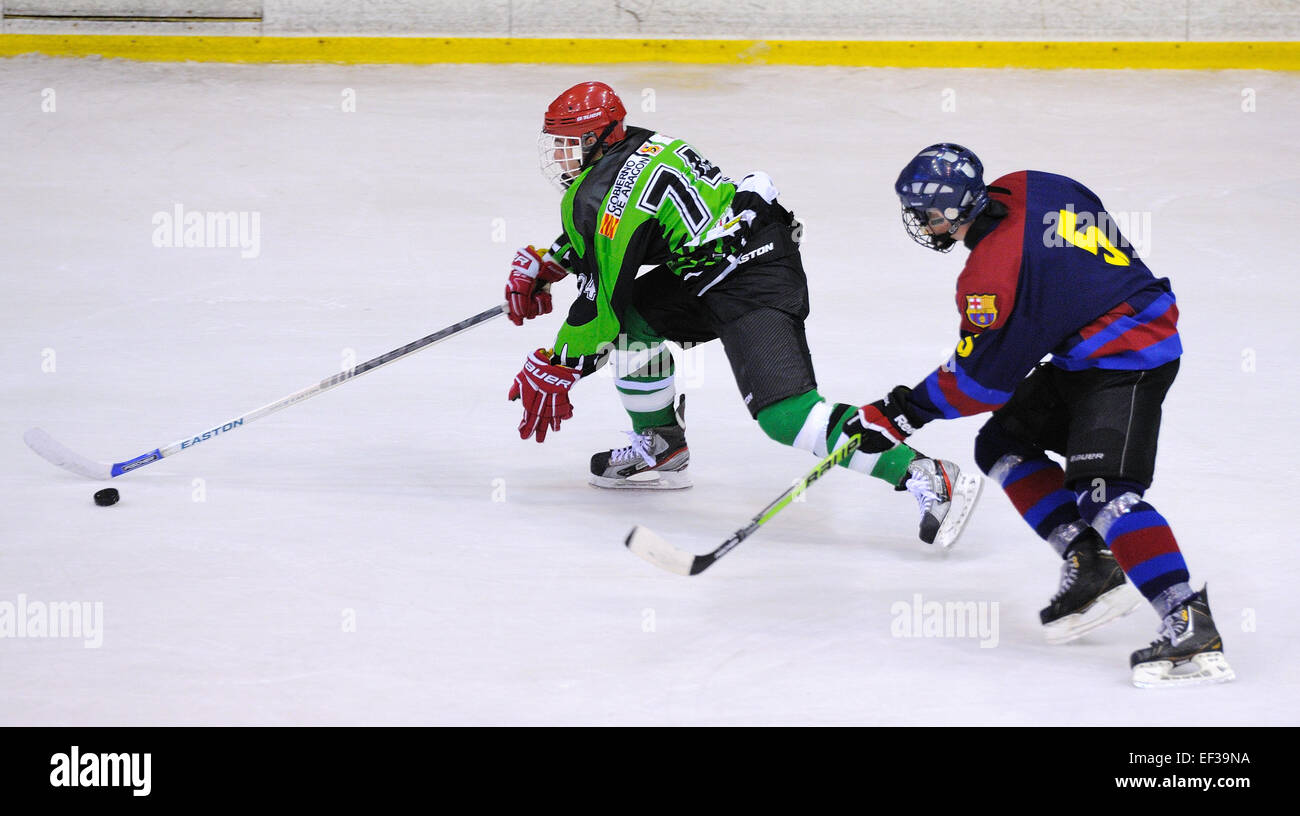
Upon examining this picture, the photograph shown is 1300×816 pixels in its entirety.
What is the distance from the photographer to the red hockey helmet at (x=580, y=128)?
354cm

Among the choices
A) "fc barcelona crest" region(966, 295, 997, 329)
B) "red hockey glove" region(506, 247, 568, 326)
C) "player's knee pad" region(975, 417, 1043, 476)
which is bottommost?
"player's knee pad" region(975, 417, 1043, 476)

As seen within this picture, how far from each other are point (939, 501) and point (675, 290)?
2.88 ft

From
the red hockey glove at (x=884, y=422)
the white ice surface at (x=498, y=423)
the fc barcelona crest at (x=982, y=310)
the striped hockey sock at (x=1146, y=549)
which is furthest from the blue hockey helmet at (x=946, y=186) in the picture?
the white ice surface at (x=498, y=423)

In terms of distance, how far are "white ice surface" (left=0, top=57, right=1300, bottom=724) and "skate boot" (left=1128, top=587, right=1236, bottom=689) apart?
0.04m

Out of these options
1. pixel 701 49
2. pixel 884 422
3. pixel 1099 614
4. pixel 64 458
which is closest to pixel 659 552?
pixel 884 422

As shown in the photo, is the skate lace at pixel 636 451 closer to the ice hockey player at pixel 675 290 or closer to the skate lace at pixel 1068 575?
the ice hockey player at pixel 675 290

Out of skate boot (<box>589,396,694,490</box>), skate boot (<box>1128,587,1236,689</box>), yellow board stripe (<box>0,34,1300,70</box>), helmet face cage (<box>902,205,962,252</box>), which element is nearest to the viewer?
skate boot (<box>1128,587,1236,689</box>)

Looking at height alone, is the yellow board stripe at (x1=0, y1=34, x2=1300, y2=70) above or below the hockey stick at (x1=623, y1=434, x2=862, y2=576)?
above

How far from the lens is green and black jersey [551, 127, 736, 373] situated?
3.45 metres

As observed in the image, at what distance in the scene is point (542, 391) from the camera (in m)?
3.70

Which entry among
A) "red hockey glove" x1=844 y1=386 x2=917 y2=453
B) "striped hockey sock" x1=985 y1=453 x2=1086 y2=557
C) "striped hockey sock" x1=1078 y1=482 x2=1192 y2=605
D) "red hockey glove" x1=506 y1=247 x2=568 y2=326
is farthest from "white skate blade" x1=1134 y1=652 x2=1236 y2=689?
"red hockey glove" x1=506 y1=247 x2=568 y2=326

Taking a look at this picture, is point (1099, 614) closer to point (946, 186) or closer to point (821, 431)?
point (821, 431)

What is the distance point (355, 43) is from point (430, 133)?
1.12 meters

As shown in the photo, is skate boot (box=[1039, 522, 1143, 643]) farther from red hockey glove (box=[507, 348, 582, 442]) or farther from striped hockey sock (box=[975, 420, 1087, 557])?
red hockey glove (box=[507, 348, 582, 442])
